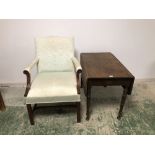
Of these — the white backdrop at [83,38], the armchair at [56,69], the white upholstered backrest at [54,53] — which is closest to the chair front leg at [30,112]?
the armchair at [56,69]

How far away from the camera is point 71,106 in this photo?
6.69 feet

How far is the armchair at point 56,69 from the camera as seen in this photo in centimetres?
183

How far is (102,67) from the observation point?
6.55 feet

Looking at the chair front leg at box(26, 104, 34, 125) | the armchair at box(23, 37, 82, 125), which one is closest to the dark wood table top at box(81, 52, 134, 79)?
the armchair at box(23, 37, 82, 125)

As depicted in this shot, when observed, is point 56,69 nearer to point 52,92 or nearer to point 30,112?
point 52,92

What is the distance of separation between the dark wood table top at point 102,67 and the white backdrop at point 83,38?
11.8 inches

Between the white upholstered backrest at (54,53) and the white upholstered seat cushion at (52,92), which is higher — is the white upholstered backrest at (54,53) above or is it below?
above

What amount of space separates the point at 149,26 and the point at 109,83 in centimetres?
134

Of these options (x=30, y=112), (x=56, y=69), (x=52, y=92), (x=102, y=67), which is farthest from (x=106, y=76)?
(x=30, y=112)

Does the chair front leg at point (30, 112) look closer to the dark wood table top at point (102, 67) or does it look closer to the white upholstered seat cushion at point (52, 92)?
the white upholstered seat cushion at point (52, 92)

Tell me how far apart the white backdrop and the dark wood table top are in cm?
30

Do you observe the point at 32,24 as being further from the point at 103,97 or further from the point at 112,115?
the point at 112,115

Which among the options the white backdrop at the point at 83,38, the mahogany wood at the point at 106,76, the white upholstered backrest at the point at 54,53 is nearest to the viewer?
the mahogany wood at the point at 106,76
